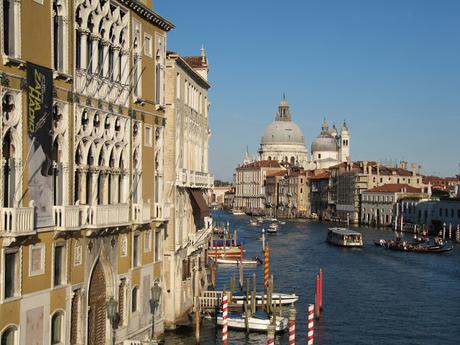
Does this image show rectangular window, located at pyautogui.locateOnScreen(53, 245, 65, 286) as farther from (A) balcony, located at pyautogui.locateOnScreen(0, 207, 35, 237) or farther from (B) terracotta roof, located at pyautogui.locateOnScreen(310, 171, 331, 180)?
(B) terracotta roof, located at pyautogui.locateOnScreen(310, 171, 331, 180)

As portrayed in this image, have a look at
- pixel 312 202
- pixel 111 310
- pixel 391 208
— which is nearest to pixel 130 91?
pixel 111 310

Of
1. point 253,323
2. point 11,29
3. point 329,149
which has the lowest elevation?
point 253,323

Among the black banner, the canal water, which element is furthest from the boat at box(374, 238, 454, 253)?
the black banner

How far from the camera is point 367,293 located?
27562 mm

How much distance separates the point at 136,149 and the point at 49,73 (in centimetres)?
403

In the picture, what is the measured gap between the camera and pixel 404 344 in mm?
19031

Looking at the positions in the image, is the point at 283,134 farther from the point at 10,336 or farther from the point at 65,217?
the point at 10,336

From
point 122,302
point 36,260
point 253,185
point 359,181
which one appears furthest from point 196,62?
point 253,185

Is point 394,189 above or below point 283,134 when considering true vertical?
below

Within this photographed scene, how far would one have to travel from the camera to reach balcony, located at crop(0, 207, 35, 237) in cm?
998

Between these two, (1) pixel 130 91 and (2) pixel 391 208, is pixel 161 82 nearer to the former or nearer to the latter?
(1) pixel 130 91

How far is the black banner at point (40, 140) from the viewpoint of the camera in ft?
35.1

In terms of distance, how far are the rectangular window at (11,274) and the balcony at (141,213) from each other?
4.20 metres

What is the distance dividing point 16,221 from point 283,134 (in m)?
119
